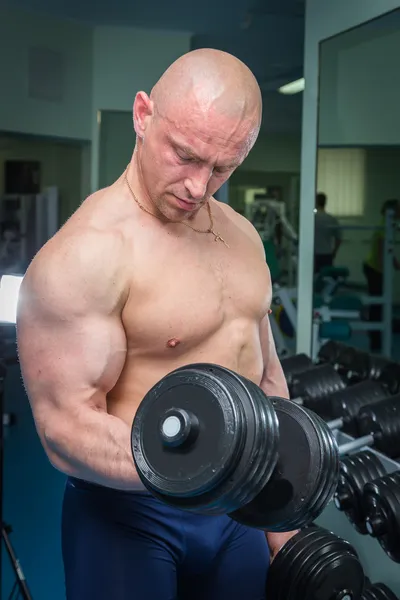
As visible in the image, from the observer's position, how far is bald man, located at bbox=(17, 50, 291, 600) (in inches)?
36.1

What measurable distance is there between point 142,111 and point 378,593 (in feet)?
4.44

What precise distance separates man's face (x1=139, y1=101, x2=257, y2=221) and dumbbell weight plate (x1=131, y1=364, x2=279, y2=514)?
26 cm

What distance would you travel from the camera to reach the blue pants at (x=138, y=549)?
989mm

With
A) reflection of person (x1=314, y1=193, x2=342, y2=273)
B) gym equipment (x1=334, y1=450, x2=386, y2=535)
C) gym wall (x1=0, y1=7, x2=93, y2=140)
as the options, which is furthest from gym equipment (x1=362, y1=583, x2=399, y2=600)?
gym wall (x1=0, y1=7, x2=93, y2=140)

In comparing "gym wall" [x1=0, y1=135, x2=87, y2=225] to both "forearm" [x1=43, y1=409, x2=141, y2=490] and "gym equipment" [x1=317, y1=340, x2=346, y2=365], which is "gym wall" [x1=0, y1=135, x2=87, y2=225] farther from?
"forearm" [x1=43, y1=409, x2=141, y2=490]

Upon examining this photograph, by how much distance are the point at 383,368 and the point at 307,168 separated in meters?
1.14

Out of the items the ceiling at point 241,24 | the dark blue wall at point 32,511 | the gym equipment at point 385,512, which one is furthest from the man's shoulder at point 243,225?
the ceiling at point 241,24

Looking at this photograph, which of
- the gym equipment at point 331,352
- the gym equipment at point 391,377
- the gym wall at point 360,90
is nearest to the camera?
the gym equipment at point 391,377

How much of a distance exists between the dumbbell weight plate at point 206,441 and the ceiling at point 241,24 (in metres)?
4.25

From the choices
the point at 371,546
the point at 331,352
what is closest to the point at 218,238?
the point at 371,546

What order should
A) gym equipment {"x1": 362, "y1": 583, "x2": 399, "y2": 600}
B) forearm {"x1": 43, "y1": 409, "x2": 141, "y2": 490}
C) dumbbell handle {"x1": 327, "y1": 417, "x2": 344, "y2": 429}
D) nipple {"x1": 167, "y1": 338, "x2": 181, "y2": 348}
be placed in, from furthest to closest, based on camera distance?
dumbbell handle {"x1": 327, "y1": 417, "x2": 344, "y2": 429} < gym equipment {"x1": 362, "y1": 583, "x2": 399, "y2": 600} < nipple {"x1": 167, "y1": 338, "x2": 181, "y2": 348} < forearm {"x1": 43, "y1": 409, "x2": 141, "y2": 490}

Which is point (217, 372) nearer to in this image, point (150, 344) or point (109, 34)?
point (150, 344)

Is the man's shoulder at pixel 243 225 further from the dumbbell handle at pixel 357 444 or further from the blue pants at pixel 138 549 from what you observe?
the dumbbell handle at pixel 357 444

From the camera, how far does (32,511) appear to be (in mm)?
2623
